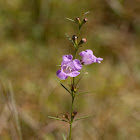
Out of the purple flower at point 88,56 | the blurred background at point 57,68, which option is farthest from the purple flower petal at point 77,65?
the blurred background at point 57,68

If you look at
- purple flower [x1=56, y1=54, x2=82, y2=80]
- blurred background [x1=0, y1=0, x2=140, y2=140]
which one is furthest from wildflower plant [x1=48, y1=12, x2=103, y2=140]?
blurred background [x1=0, y1=0, x2=140, y2=140]

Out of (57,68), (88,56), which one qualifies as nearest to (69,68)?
(88,56)

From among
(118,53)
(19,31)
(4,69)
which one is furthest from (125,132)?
(19,31)

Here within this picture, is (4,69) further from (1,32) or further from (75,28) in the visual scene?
(75,28)

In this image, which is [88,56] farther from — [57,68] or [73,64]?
[57,68]

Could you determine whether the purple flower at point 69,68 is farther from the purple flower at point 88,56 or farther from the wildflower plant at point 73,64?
the purple flower at point 88,56

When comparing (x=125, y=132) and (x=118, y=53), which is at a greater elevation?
(x=118, y=53)

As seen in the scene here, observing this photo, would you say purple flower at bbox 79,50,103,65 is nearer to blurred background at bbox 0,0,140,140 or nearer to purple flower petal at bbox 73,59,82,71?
A: purple flower petal at bbox 73,59,82,71

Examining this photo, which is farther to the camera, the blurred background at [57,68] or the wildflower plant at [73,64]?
the blurred background at [57,68]
